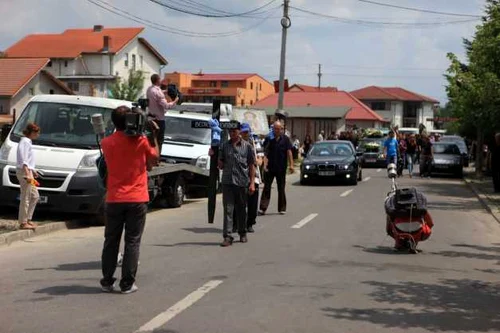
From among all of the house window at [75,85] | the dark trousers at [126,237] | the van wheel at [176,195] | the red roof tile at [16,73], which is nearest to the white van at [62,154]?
the van wheel at [176,195]

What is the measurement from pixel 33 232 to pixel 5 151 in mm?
2279

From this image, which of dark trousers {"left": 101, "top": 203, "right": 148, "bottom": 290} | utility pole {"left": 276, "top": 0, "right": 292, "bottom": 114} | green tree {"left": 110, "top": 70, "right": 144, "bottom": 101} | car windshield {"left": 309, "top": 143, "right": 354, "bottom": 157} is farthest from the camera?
green tree {"left": 110, "top": 70, "right": 144, "bottom": 101}

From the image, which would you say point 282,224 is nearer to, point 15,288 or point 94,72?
point 15,288

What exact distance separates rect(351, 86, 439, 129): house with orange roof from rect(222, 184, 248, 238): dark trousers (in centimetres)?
10615

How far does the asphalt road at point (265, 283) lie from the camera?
614 centimetres

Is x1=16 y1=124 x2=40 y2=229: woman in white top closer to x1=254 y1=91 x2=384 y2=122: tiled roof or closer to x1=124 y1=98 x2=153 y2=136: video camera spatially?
x1=124 y1=98 x2=153 y2=136: video camera

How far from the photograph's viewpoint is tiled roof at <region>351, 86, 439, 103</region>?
120 metres

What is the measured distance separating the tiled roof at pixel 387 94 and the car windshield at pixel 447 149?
87547 mm

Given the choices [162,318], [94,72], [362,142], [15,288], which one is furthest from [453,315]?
[94,72]

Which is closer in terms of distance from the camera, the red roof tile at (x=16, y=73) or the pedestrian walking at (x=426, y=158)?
the pedestrian walking at (x=426, y=158)

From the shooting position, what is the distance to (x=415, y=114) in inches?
5022

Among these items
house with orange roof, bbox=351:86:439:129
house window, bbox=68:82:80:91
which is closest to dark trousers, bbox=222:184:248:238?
Answer: house window, bbox=68:82:80:91

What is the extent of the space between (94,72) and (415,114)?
70.8 m

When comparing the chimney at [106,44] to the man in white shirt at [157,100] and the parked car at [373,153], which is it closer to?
the parked car at [373,153]
